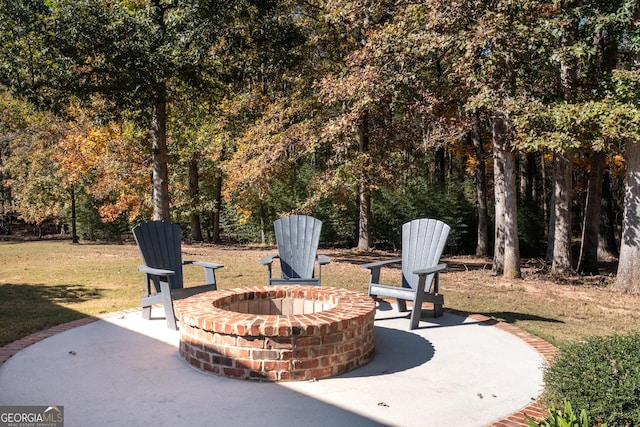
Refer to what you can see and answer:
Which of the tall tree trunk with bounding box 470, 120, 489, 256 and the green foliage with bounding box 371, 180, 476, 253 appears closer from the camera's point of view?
the tall tree trunk with bounding box 470, 120, 489, 256

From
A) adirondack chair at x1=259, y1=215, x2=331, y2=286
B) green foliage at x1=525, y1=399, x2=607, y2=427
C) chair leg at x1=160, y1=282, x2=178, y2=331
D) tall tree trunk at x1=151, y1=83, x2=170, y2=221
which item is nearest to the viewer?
green foliage at x1=525, y1=399, x2=607, y2=427

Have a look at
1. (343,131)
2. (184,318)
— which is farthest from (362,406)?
(343,131)

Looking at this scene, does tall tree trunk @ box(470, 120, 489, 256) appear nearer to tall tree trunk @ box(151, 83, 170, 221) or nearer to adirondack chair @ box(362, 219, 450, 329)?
tall tree trunk @ box(151, 83, 170, 221)

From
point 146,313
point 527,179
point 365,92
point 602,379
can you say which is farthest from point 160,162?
point 527,179

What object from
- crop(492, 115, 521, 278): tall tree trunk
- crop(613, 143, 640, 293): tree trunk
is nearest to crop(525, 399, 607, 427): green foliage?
crop(613, 143, 640, 293): tree trunk

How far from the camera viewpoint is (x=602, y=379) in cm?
243

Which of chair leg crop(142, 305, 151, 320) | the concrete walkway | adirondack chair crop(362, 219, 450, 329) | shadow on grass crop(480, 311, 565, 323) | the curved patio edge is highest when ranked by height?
adirondack chair crop(362, 219, 450, 329)

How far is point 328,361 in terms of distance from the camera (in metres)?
3.39

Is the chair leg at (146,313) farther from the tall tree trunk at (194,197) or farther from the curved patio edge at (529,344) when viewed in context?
the tall tree trunk at (194,197)

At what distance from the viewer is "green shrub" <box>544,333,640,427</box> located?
2.30 m

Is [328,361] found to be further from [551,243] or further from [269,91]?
[269,91]

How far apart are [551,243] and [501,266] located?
2387mm

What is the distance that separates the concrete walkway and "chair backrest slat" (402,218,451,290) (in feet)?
3.45

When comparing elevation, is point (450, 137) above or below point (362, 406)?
above
